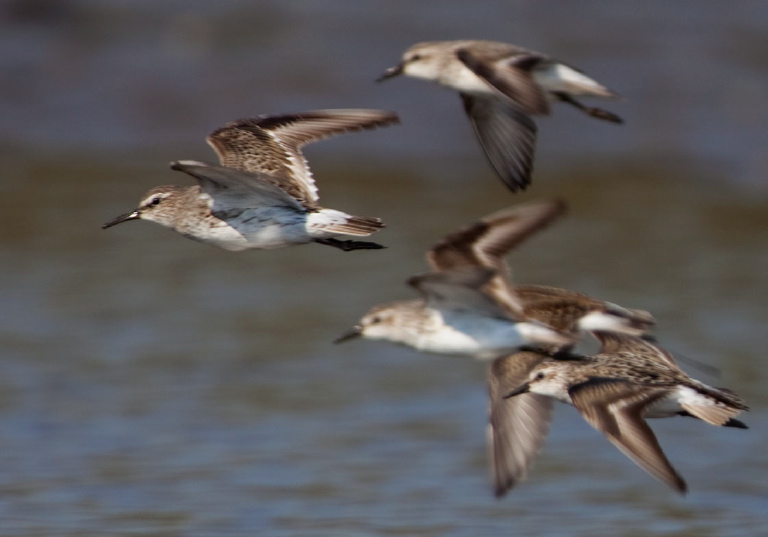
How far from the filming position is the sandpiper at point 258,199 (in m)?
6.25

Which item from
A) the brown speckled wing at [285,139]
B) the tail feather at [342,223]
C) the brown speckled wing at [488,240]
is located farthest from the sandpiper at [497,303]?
the brown speckled wing at [285,139]

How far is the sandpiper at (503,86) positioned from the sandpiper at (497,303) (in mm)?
782

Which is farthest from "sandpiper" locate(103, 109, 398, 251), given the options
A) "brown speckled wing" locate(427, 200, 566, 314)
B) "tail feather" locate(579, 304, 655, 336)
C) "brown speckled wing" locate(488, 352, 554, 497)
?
"tail feather" locate(579, 304, 655, 336)

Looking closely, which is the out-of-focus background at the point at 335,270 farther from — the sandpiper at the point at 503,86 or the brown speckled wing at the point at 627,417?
the sandpiper at the point at 503,86

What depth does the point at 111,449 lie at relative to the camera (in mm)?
8508

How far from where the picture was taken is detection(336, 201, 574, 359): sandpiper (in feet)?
20.0

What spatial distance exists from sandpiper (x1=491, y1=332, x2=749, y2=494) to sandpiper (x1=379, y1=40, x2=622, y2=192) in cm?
94

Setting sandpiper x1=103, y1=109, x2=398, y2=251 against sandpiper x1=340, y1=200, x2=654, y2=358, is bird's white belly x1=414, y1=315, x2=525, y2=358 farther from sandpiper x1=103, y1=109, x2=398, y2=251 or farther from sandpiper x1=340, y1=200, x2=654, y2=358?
sandpiper x1=103, y1=109, x2=398, y2=251

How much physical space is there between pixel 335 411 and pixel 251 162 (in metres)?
2.63

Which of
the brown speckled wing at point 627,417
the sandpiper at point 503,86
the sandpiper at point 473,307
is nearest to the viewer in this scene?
the brown speckled wing at point 627,417

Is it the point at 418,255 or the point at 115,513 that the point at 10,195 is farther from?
the point at 115,513

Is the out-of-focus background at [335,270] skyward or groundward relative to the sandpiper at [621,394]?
groundward

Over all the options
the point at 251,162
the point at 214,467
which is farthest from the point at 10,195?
the point at 251,162

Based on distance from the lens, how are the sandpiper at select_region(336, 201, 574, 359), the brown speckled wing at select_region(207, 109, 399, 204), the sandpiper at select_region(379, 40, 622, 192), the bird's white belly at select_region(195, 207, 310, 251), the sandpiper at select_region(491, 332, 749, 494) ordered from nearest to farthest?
the sandpiper at select_region(491, 332, 749, 494)
the sandpiper at select_region(336, 201, 574, 359)
the bird's white belly at select_region(195, 207, 310, 251)
the brown speckled wing at select_region(207, 109, 399, 204)
the sandpiper at select_region(379, 40, 622, 192)
